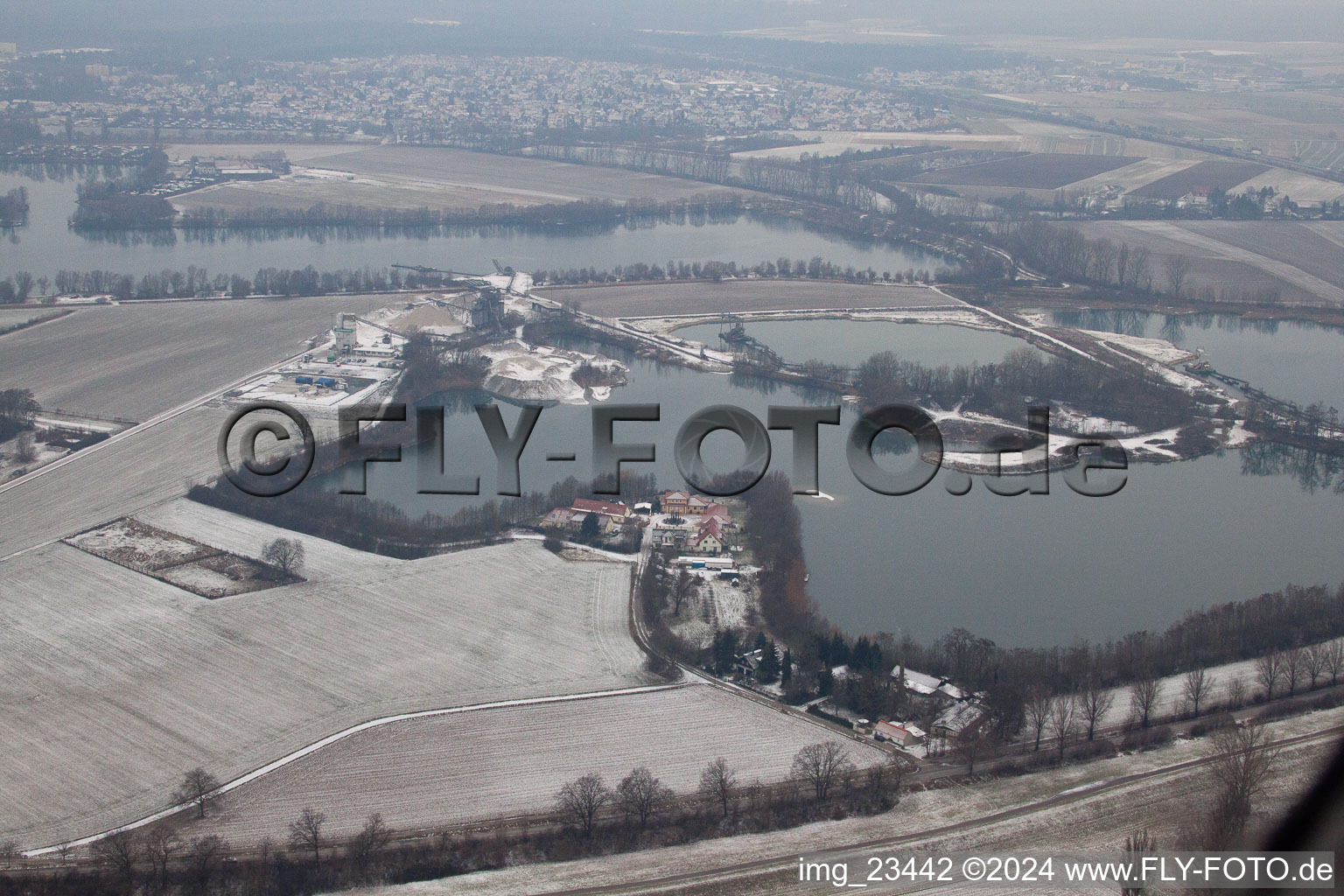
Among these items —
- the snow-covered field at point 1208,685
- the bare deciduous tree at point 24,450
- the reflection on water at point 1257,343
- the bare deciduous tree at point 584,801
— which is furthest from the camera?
the reflection on water at point 1257,343

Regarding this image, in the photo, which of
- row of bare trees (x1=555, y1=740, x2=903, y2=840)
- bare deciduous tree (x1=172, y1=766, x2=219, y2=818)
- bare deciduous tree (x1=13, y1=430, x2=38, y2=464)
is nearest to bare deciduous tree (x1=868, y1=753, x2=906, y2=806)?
row of bare trees (x1=555, y1=740, x2=903, y2=840)

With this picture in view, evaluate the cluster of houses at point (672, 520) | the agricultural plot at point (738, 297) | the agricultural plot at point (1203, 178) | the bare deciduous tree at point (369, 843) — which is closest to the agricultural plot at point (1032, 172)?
the agricultural plot at point (1203, 178)

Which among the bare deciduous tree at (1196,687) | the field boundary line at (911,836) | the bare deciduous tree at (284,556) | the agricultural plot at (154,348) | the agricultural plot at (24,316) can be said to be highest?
the agricultural plot at (24,316)

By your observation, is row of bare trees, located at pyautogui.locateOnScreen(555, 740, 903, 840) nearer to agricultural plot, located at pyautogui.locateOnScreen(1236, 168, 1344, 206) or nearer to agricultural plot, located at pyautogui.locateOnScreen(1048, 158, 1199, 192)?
agricultural plot, located at pyautogui.locateOnScreen(1048, 158, 1199, 192)

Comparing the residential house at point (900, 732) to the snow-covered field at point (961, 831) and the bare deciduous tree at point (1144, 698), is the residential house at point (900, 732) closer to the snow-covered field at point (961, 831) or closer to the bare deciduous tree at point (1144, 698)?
the snow-covered field at point (961, 831)

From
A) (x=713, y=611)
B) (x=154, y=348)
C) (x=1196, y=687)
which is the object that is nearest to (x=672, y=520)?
(x=713, y=611)

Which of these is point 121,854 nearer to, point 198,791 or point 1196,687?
point 198,791
